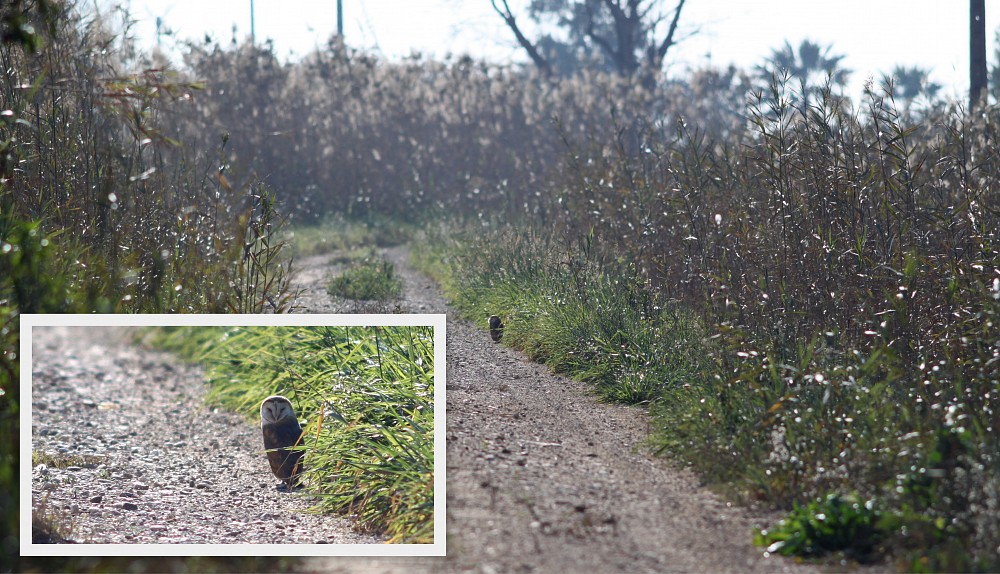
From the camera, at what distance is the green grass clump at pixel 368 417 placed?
4660mm

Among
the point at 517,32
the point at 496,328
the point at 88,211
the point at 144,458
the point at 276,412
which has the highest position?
the point at 517,32

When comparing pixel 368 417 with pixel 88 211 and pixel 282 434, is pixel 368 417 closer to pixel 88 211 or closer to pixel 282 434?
pixel 282 434

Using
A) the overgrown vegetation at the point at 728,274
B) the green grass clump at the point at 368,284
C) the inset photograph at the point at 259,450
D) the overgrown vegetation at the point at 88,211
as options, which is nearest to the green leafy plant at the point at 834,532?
the overgrown vegetation at the point at 728,274

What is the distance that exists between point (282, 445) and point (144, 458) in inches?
43.9

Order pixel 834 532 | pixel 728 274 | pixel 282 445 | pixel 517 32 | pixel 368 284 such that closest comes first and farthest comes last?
1. pixel 834 532
2. pixel 282 445
3. pixel 728 274
4. pixel 368 284
5. pixel 517 32

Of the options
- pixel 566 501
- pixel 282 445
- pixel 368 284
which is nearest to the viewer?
pixel 566 501

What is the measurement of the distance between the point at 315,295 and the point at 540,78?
611 inches

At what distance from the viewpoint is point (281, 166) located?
59.7ft

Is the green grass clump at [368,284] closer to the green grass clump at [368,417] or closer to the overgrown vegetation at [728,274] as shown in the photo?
the overgrown vegetation at [728,274]

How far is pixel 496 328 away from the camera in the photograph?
7965 mm

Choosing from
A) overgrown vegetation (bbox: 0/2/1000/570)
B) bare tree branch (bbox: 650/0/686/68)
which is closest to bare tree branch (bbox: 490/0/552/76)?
A: bare tree branch (bbox: 650/0/686/68)

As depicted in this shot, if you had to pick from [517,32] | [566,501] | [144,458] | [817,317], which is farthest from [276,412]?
[517,32]

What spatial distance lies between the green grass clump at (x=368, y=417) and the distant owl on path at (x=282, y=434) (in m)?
0.12

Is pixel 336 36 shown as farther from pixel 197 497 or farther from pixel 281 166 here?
pixel 197 497
